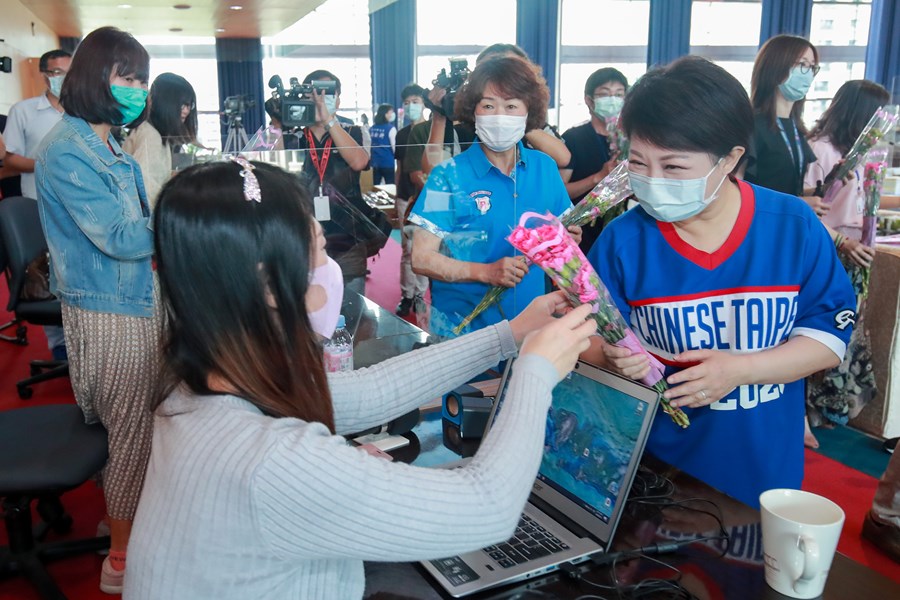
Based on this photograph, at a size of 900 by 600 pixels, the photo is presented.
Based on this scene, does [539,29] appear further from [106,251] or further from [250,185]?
[250,185]

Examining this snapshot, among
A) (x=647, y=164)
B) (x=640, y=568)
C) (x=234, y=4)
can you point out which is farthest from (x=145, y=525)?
(x=234, y=4)

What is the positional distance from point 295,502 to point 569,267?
57cm

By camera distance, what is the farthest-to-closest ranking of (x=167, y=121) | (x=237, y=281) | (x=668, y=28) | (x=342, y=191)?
(x=668, y=28), (x=167, y=121), (x=342, y=191), (x=237, y=281)

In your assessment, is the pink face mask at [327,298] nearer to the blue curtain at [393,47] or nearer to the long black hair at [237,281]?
the long black hair at [237,281]

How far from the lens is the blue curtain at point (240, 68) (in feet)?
41.8

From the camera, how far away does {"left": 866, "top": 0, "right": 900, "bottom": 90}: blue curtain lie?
373 inches

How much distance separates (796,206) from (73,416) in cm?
201

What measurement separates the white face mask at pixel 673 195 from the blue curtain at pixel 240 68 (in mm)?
12171

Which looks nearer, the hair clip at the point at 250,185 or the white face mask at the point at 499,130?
the hair clip at the point at 250,185

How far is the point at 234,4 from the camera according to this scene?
9945 mm

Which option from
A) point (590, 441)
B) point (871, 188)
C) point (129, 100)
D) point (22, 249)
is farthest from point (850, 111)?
point (22, 249)

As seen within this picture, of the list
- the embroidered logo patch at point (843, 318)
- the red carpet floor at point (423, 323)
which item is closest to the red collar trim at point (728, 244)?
the embroidered logo patch at point (843, 318)

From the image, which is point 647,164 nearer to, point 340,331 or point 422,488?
point 422,488

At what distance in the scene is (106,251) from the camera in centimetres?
194
